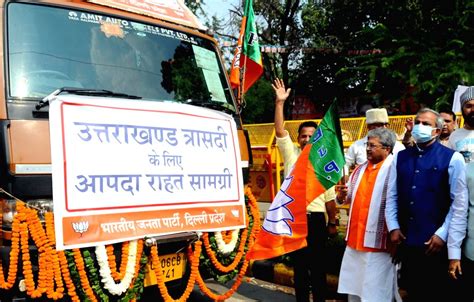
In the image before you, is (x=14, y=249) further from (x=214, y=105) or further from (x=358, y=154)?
(x=358, y=154)

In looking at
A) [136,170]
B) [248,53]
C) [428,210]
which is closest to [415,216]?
[428,210]

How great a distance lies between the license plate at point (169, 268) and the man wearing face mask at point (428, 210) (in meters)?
1.51

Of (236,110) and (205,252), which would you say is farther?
(236,110)

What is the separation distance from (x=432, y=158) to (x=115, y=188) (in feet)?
6.83

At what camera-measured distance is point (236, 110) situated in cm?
429

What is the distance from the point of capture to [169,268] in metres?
3.36

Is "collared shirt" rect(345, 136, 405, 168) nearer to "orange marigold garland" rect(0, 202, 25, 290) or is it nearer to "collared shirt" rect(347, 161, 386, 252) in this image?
"collared shirt" rect(347, 161, 386, 252)

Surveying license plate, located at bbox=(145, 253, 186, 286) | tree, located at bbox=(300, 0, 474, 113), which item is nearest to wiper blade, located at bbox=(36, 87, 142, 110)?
license plate, located at bbox=(145, 253, 186, 286)

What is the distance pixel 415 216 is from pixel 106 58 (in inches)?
97.4

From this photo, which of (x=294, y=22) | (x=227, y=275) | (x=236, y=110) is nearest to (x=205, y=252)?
(x=227, y=275)

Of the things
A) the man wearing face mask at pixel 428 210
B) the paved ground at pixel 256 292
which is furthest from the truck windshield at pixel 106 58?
the paved ground at pixel 256 292

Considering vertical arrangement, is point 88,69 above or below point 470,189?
above

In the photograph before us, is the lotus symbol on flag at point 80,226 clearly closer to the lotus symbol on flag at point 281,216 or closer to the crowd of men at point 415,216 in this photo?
the lotus symbol on flag at point 281,216

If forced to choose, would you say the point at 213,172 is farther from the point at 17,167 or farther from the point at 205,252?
the point at 17,167
